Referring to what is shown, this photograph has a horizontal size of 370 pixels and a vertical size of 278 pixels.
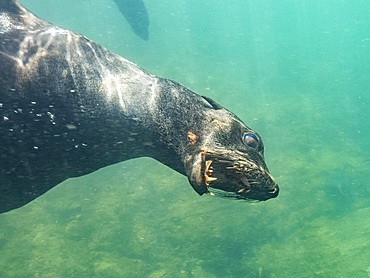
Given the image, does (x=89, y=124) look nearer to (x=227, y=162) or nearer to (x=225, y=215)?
(x=227, y=162)

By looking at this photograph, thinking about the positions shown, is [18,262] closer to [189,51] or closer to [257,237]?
[257,237]

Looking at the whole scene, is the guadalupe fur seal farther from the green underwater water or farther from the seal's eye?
the green underwater water

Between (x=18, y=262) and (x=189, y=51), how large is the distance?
816 inches

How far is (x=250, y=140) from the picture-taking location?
269cm

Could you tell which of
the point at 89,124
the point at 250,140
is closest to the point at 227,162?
the point at 250,140

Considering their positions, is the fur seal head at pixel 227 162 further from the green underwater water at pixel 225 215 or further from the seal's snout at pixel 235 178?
the green underwater water at pixel 225 215

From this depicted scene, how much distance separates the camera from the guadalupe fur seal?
7.49 ft

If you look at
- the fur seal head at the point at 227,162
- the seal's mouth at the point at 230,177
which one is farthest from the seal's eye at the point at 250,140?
the seal's mouth at the point at 230,177

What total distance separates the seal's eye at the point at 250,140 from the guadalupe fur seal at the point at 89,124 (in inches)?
0.4

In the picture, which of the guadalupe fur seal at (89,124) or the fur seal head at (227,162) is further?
the guadalupe fur seal at (89,124)

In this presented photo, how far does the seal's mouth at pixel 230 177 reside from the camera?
2.10m

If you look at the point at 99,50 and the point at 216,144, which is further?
the point at 99,50

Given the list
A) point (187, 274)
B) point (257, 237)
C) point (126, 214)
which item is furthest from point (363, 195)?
point (126, 214)

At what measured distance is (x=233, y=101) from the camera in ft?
54.7
